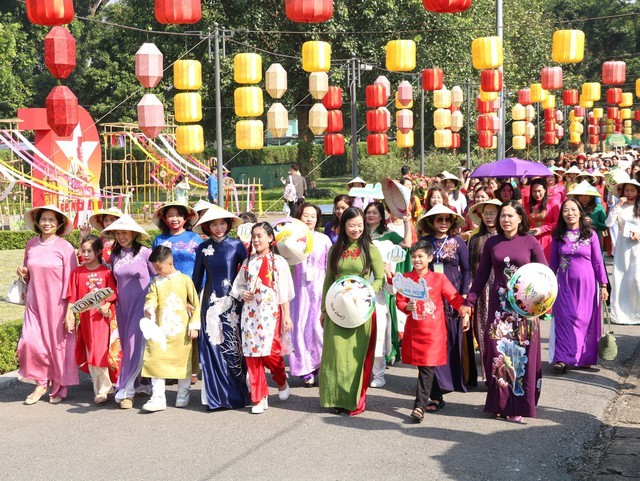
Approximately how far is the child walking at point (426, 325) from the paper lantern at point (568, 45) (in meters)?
15.0

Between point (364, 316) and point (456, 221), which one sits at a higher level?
point (456, 221)

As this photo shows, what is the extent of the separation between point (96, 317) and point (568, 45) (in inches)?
621

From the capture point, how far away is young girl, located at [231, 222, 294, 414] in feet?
25.5

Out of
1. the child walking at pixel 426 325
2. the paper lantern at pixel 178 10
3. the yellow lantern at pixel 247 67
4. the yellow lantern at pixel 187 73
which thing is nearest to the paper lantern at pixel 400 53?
the yellow lantern at pixel 247 67

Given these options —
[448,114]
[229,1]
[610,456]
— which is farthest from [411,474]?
[229,1]

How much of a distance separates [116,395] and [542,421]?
3138 millimetres

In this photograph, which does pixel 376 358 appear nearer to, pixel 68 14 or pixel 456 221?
pixel 456 221

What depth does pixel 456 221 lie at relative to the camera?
855cm

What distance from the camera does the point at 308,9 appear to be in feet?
47.3

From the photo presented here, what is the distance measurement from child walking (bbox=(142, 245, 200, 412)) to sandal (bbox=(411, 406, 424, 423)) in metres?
1.72

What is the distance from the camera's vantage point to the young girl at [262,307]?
777 centimetres

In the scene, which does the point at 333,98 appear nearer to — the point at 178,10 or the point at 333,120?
the point at 333,120

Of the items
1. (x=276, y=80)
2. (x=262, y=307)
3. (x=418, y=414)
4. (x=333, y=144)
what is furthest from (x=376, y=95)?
(x=418, y=414)

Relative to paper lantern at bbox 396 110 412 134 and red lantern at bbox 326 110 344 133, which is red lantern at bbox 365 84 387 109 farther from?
paper lantern at bbox 396 110 412 134
